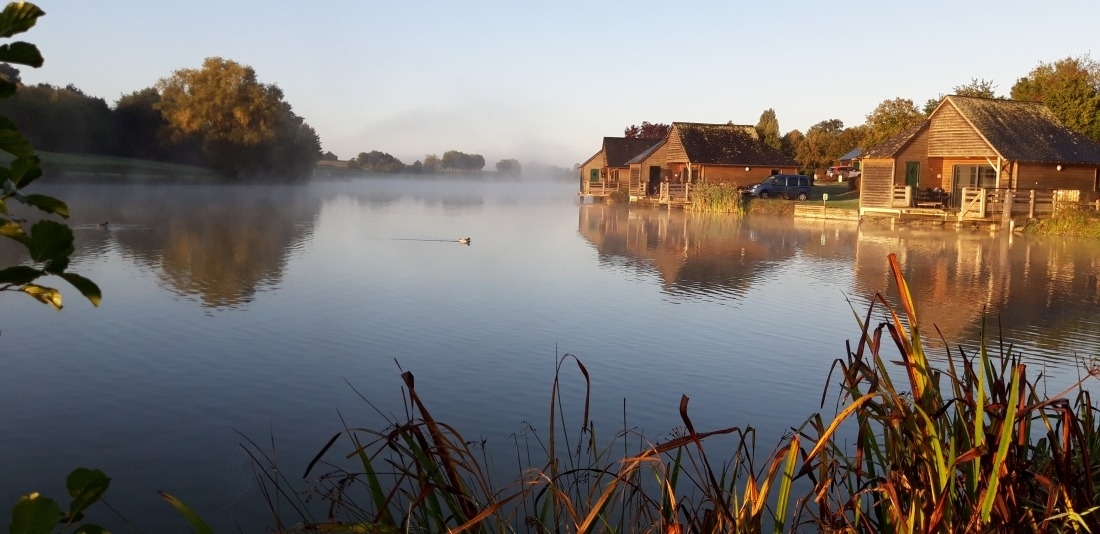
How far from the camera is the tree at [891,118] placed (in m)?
54.4

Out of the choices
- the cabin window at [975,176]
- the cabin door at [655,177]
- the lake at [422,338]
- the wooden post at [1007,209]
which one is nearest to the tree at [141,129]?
the cabin door at [655,177]

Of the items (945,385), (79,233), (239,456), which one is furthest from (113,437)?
(79,233)

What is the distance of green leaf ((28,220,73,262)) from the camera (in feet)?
6.23

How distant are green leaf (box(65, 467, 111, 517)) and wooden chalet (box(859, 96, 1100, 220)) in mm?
34793

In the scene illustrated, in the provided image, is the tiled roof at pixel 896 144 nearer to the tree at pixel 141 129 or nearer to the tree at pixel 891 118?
the tree at pixel 891 118

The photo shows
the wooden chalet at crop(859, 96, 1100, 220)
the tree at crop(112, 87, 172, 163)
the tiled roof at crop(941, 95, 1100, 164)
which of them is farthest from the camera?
the tree at crop(112, 87, 172, 163)

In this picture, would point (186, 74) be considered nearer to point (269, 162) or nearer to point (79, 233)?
point (269, 162)

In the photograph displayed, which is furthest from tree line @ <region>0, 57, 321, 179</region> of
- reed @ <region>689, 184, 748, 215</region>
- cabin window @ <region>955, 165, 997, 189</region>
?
cabin window @ <region>955, 165, 997, 189</region>

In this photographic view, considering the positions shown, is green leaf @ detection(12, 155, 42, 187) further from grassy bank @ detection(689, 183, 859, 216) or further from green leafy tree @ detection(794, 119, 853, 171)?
green leafy tree @ detection(794, 119, 853, 171)

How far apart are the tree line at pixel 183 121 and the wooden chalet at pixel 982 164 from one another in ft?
163

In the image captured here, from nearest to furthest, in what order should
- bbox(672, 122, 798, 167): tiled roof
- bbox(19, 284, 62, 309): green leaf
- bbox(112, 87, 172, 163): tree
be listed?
bbox(19, 284, 62, 309): green leaf, bbox(672, 122, 798, 167): tiled roof, bbox(112, 87, 172, 163): tree

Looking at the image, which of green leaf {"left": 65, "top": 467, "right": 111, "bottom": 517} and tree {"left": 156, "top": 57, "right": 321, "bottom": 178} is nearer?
green leaf {"left": 65, "top": 467, "right": 111, "bottom": 517}

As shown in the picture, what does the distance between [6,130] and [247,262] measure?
1917 centimetres

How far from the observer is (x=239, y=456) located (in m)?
7.25
